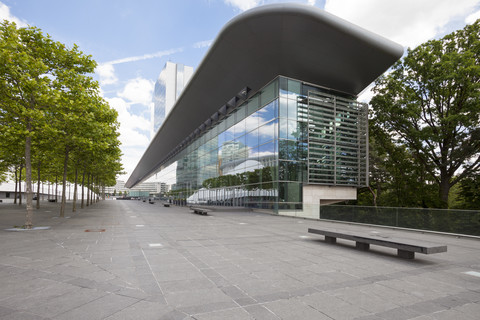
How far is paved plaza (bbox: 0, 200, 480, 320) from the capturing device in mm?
3754

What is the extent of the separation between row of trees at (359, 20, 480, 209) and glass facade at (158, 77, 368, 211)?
3.30 meters

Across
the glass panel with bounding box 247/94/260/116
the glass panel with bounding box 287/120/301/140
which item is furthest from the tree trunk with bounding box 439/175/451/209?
the glass panel with bounding box 247/94/260/116

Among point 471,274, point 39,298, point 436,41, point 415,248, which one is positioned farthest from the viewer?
point 436,41

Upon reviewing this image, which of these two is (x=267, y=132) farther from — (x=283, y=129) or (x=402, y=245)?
(x=402, y=245)

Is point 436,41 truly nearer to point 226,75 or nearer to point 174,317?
point 226,75

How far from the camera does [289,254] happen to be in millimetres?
7480

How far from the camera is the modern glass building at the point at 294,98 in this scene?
1977 cm

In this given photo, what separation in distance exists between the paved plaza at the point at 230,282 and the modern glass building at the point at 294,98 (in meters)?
12.6

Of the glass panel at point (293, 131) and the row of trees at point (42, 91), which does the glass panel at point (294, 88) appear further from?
the row of trees at point (42, 91)

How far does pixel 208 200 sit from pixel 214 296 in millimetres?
34836

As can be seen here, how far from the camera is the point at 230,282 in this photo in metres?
4.99

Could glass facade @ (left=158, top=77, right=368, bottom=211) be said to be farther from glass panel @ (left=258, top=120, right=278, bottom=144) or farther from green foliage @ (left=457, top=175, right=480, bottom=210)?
green foliage @ (left=457, top=175, right=480, bottom=210)

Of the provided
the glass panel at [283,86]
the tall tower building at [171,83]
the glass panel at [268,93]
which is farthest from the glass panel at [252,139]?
the tall tower building at [171,83]

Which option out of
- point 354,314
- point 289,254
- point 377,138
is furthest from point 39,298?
point 377,138
